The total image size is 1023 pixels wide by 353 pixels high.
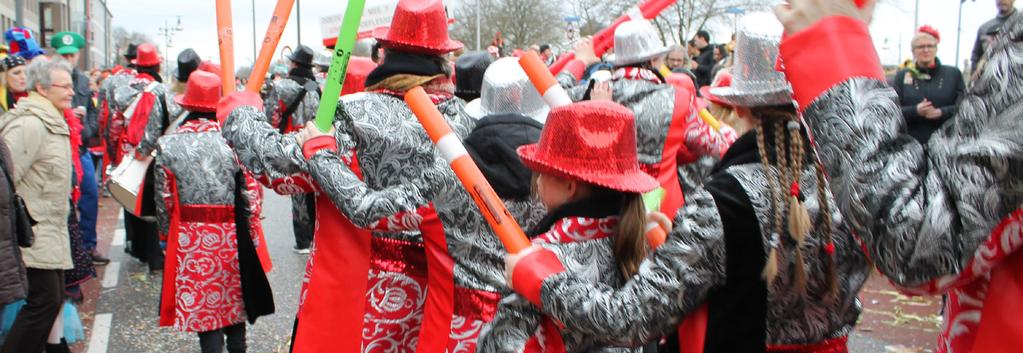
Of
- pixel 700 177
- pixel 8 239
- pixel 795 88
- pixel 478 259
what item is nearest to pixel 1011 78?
pixel 795 88

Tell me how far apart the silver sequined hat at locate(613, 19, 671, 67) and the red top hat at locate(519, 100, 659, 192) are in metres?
2.46

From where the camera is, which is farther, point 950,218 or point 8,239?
point 8,239

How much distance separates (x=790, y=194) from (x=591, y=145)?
49 cm

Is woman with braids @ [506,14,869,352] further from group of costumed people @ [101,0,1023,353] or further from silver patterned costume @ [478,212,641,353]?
silver patterned costume @ [478,212,641,353]

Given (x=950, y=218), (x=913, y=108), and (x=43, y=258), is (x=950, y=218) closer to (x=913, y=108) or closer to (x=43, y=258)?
(x=43, y=258)

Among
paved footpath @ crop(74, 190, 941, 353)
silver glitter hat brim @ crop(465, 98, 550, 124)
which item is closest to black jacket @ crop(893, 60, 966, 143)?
paved footpath @ crop(74, 190, 941, 353)

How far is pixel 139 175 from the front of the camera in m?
6.29

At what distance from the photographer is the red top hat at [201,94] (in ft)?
16.9

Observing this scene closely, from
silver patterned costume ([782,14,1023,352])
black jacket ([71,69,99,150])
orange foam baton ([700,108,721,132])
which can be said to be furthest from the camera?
black jacket ([71,69,99,150])

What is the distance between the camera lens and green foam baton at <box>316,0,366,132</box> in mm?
2654

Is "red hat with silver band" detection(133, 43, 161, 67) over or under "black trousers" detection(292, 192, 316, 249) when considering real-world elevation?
over

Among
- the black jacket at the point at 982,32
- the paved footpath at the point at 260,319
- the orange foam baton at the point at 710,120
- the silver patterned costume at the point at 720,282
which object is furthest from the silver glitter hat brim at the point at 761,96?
the black jacket at the point at 982,32

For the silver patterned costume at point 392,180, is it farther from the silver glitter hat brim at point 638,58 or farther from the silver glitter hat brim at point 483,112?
the silver glitter hat brim at point 638,58

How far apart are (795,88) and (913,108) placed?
7.15m
